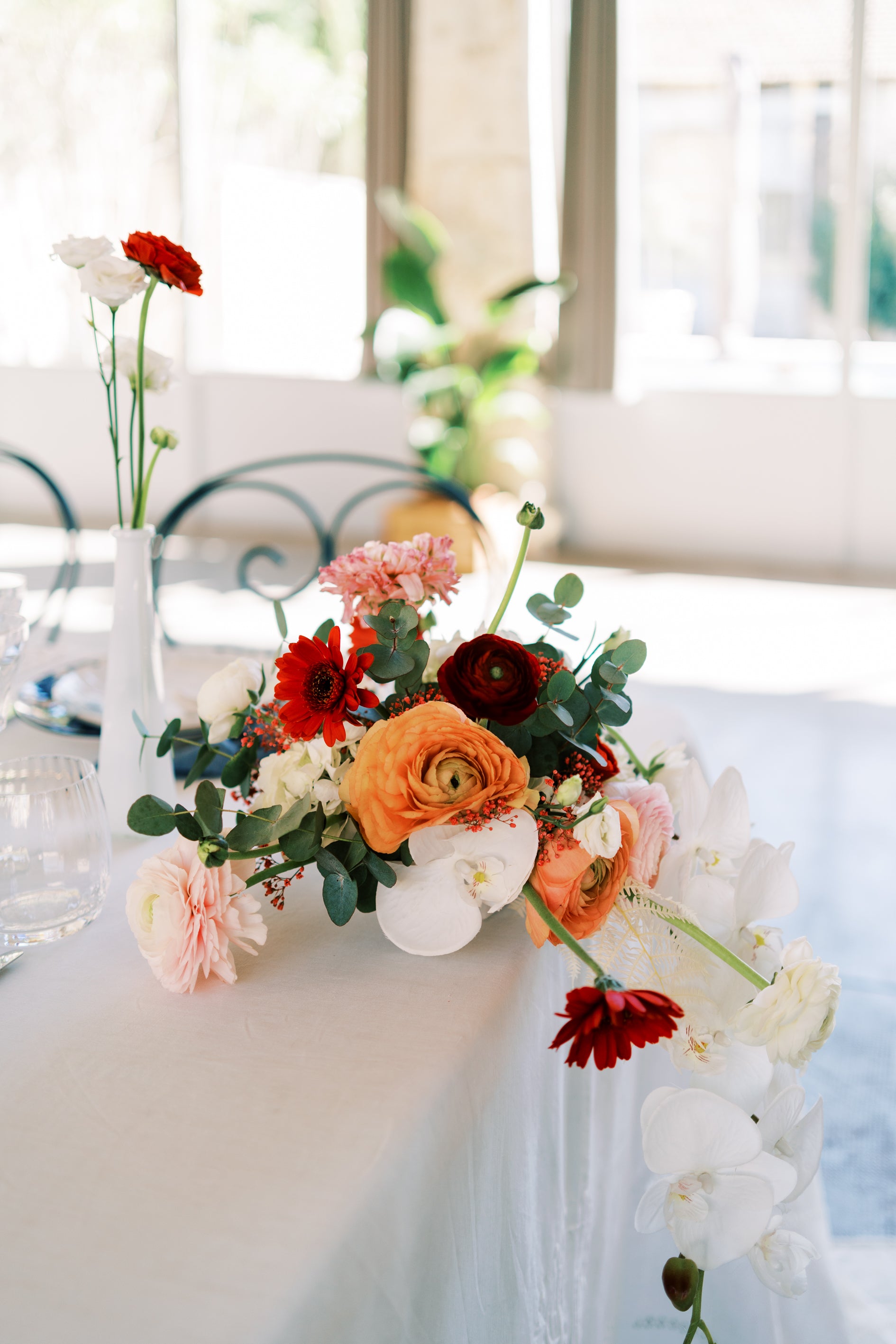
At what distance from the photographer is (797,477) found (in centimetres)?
593

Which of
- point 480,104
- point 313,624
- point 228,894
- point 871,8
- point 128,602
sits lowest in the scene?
point 313,624

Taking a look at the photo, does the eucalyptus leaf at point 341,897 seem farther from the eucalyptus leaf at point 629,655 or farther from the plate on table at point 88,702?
the plate on table at point 88,702

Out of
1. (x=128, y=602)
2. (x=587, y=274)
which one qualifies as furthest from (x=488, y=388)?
(x=128, y=602)

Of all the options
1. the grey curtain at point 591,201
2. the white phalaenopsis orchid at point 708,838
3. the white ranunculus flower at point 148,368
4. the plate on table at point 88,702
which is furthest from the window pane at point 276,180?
the white phalaenopsis orchid at point 708,838

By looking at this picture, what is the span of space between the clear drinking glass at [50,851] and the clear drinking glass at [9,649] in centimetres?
21

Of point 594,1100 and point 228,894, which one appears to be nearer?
point 228,894

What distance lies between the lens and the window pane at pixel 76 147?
21.6 feet

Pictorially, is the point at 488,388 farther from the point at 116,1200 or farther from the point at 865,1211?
the point at 116,1200

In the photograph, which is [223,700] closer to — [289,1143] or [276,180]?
[289,1143]

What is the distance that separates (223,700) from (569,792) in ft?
0.87

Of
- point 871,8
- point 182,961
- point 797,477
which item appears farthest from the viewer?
point 797,477

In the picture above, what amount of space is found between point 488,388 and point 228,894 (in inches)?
201

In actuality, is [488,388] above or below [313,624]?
above

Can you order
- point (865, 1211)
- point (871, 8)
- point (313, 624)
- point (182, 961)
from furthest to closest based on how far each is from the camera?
1. point (871, 8)
2. point (313, 624)
3. point (865, 1211)
4. point (182, 961)
